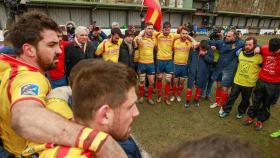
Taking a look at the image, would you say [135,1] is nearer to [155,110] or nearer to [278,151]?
[155,110]

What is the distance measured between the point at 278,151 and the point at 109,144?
16.0 ft

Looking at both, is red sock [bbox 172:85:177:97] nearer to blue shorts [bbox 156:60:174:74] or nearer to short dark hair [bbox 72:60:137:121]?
blue shorts [bbox 156:60:174:74]

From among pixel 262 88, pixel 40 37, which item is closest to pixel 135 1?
pixel 262 88

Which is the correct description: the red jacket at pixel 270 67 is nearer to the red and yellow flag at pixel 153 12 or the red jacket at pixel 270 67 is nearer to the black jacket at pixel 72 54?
the red and yellow flag at pixel 153 12

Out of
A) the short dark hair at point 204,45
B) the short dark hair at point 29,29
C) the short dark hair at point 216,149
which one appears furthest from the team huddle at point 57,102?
the short dark hair at point 204,45

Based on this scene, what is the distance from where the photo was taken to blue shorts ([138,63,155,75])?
272 inches

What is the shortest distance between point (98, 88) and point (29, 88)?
480 mm

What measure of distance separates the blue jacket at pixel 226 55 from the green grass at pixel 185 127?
4.08 feet

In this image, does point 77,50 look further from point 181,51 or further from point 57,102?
point 57,102

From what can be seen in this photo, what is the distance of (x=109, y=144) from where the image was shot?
3.25ft

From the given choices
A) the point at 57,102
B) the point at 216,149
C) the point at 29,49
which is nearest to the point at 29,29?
the point at 29,49

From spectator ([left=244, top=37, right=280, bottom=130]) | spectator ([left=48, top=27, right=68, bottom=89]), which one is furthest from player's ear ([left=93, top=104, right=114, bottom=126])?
spectator ([left=244, top=37, right=280, bottom=130])

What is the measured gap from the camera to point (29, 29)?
178 centimetres

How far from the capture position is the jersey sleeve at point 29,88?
1.26 m
